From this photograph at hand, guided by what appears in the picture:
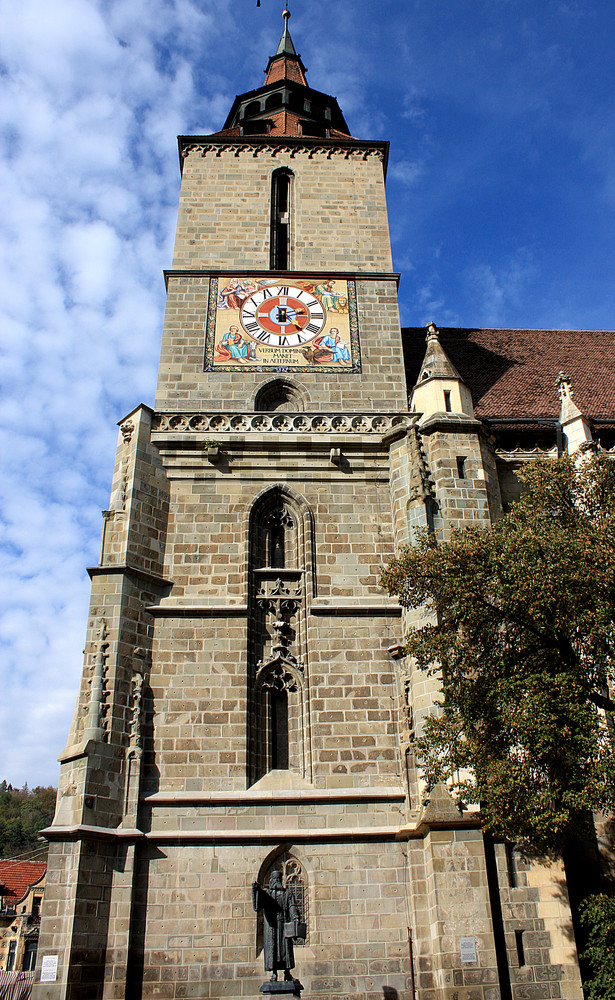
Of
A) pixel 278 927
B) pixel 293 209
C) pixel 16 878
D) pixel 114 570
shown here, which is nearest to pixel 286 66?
pixel 293 209

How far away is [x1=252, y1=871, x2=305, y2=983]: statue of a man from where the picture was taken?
10266mm

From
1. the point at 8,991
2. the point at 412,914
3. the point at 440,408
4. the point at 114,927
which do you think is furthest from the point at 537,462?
the point at 8,991

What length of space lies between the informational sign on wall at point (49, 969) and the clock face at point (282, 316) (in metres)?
11.5

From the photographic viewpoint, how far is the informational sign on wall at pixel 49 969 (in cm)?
1105

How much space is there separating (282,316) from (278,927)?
11.9m

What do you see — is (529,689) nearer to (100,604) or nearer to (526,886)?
(526,886)

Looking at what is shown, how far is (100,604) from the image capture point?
45.0ft

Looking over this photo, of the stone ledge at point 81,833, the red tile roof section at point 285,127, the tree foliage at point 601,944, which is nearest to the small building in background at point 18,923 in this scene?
the stone ledge at point 81,833

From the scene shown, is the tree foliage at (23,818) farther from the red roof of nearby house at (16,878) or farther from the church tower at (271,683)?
the church tower at (271,683)

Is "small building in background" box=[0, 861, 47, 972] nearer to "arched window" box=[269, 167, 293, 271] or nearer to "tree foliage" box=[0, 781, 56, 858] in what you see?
"tree foliage" box=[0, 781, 56, 858]

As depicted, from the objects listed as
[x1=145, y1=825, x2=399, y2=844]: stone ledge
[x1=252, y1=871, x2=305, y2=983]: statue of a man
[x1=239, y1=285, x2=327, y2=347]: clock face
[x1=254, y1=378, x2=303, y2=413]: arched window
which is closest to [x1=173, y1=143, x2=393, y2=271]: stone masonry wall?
[x1=239, y1=285, x2=327, y2=347]: clock face

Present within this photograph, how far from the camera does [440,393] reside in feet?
53.0

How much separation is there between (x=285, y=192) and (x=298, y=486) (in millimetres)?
9382

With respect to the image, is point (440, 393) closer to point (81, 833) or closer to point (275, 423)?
point (275, 423)
